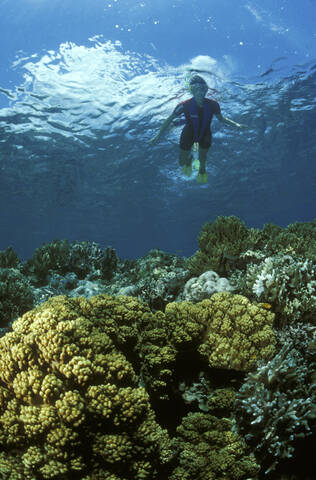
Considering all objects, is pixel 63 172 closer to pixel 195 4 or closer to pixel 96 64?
pixel 96 64

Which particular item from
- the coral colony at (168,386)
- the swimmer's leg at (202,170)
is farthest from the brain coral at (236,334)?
the swimmer's leg at (202,170)

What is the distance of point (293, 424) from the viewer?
3225mm

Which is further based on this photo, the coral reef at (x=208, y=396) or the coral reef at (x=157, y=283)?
the coral reef at (x=157, y=283)

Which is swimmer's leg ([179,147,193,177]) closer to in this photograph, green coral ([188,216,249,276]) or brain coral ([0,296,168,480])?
green coral ([188,216,249,276])

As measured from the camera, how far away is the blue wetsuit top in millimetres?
11297

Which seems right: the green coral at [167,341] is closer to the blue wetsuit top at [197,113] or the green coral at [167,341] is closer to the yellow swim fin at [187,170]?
the yellow swim fin at [187,170]

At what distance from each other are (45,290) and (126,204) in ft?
125

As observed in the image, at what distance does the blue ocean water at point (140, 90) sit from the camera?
619 inches

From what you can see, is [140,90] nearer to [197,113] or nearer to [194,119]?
[197,113]

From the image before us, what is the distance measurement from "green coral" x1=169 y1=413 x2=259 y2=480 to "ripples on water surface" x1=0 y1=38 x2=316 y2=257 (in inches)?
724

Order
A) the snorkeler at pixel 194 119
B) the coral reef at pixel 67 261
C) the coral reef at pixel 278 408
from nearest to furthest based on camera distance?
the coral reef at pixel 278 408, the coral reef at pixel 67 261, the snorkeler at pixel 194 119

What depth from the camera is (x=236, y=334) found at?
14.0 ft

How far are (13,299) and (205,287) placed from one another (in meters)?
4.89

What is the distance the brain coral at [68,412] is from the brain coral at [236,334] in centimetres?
134
